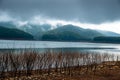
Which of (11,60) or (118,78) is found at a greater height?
(11,60)

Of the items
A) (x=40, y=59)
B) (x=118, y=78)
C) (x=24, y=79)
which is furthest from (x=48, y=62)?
(x=118, y=78)

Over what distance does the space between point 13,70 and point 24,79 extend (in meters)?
5.45

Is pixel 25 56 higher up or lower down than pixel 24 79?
higher up

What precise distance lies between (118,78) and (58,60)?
11.4 m

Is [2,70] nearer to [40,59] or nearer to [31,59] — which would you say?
[31,59]

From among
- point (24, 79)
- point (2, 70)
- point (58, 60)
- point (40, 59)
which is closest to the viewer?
point (24, 79)

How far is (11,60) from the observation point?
25781 millimetres

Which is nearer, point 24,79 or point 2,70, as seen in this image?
point 24,79

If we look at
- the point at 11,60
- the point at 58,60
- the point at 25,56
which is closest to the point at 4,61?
the point at 11,60

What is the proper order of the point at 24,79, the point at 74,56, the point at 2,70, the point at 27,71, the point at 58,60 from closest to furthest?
1. the point at 24,79
2. the point at 2,70
3. the point at 27,71
4. the point at 58,60
5. the point at 74,56

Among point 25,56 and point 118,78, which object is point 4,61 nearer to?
point 25,56

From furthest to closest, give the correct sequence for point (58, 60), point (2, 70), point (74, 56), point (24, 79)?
point (74, 56), point (58, 60), point (2, 70), point (24, 79)

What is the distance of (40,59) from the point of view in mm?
29375

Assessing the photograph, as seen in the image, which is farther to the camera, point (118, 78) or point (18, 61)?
point (18, 61)
